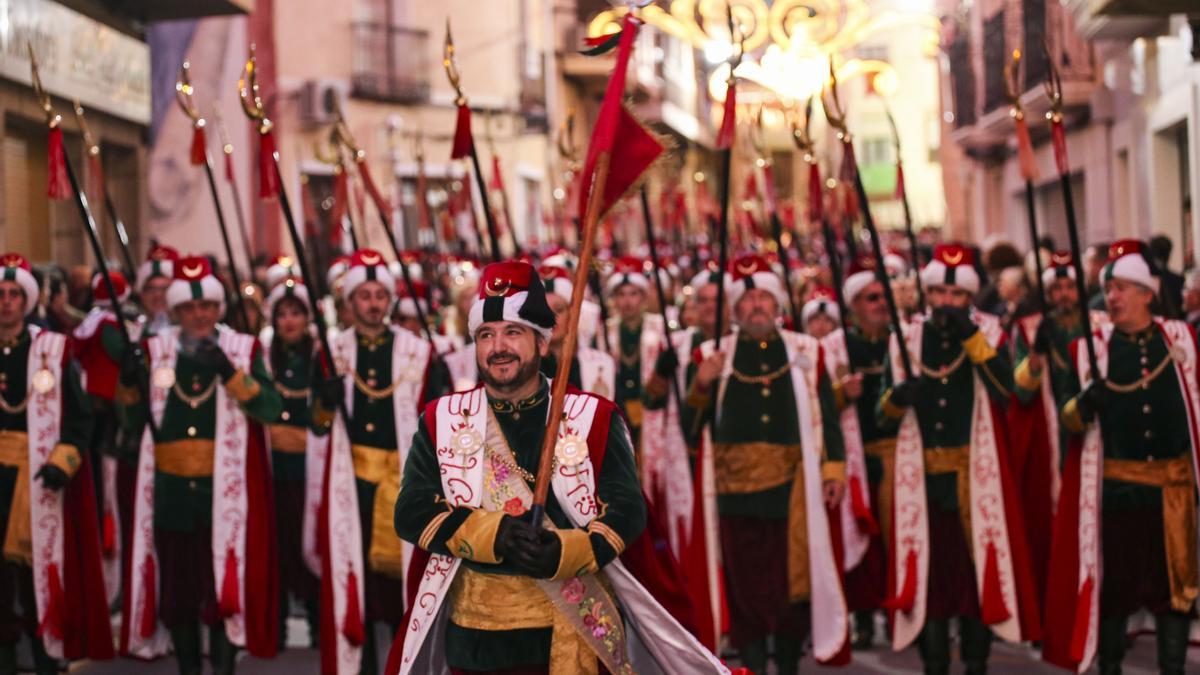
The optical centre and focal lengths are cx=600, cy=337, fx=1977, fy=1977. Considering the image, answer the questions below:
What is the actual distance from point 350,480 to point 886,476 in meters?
2.62

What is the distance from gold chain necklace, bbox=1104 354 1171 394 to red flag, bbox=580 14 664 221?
3506mm

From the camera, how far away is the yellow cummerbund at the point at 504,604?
18.0 feet

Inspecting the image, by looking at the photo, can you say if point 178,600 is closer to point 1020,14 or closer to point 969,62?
point 1020,14

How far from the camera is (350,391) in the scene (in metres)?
9.00

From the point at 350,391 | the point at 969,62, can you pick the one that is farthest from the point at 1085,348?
the point at 969,62

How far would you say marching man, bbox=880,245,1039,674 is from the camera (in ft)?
29.1

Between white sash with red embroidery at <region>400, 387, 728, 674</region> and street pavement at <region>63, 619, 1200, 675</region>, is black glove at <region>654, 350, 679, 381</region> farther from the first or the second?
white sash with red embroidery at <region>400, 387, 728, 674</region>

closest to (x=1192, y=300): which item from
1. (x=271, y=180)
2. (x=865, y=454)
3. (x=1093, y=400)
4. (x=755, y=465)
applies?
(x=865, y=454)

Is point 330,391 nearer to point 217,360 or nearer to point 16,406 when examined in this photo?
point 217,360

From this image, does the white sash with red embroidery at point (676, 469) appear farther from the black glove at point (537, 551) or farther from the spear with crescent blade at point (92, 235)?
the black glove at point (537, 551)

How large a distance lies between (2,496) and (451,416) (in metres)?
4.06

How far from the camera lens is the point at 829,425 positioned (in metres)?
8.83

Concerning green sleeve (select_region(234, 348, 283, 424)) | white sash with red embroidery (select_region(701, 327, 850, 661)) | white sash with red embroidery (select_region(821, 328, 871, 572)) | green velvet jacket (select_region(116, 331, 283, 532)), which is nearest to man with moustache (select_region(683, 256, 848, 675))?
white sash with red embroidery (select_region(701, 327, 850, 661))

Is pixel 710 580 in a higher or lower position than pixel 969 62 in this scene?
lower
